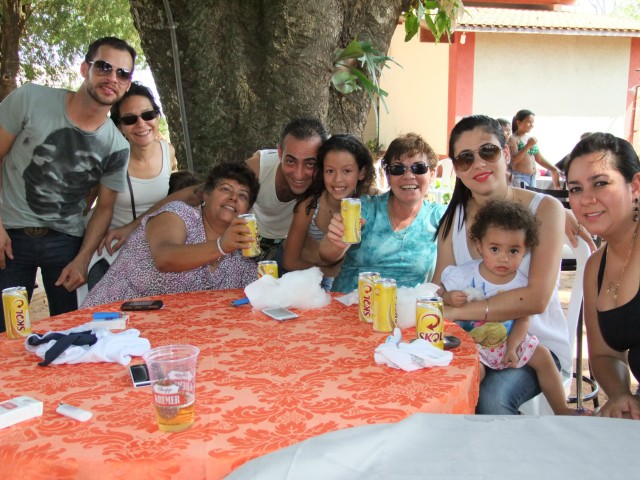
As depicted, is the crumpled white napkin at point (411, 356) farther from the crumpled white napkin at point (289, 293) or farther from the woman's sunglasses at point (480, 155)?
the woman's sunglasses at point (480, 155)

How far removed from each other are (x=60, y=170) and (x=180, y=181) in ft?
2.66

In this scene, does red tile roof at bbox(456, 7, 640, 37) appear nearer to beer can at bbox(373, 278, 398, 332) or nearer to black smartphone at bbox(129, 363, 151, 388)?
beer can at bbox(373, 278, 398, 332)

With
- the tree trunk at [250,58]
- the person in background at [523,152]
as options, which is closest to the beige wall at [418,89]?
the person in background at [523,152]

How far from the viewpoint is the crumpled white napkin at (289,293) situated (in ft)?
7.77

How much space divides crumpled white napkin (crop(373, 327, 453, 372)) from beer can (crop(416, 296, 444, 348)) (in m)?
0.05

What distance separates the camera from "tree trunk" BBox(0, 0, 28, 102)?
10.8 m

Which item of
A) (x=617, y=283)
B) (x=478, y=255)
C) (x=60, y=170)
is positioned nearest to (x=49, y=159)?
(x=60, y=170)

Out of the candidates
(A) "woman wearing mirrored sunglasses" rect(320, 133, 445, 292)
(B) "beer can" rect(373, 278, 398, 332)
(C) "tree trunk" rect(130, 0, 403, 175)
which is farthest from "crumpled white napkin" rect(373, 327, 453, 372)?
(C) "tree trunk" rect(130, 0, 403, 175)

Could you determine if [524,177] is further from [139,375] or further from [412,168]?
[139,375]

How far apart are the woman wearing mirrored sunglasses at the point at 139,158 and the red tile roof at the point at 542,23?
12.0 meters

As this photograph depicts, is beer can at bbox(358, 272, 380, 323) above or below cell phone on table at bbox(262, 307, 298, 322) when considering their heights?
above

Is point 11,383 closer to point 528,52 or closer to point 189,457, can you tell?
point 189,457

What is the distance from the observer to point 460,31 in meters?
14.3

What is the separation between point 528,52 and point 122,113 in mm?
14084
